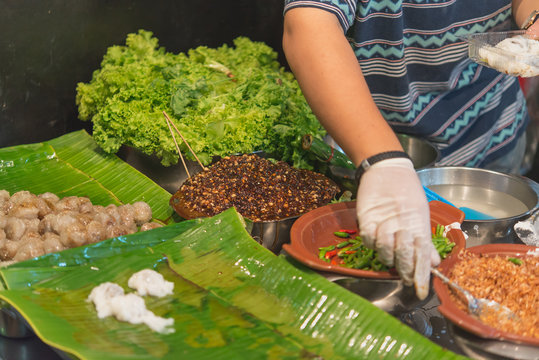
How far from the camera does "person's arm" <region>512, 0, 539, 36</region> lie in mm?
2722

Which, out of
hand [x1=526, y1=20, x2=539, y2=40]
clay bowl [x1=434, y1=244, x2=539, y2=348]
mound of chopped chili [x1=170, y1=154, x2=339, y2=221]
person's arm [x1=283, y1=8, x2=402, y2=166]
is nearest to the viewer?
clay bowl [x1=434, y1=244, x2=539, y2=348]

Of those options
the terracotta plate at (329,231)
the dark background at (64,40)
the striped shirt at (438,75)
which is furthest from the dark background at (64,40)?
the terracotta plate at (329,231)

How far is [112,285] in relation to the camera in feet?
6.08

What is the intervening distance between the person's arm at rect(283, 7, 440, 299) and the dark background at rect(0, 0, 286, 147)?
1.88 m

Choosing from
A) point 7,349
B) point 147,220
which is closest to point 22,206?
point 147,220

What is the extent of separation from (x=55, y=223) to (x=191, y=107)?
1.14 metres

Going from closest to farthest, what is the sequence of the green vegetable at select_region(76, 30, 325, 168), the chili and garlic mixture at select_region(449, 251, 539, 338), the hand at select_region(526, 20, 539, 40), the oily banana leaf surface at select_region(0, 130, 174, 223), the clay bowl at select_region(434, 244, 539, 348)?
1. the clay bowl at select_region(434, 244, 539, 348)
2. the chili and garlic mixture at select_region(449, 251, 539, 338)
3. the hand at select_region(526, 20, 539, 40)
4. the oily banana leaf surface at select_region(0, 130, 174, 223)
5. the green vegetable at select_region(76, 30, 325, 168)

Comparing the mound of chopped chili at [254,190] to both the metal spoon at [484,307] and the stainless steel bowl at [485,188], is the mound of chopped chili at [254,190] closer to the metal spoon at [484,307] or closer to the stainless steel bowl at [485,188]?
the stainless steel bowl at [485,188]

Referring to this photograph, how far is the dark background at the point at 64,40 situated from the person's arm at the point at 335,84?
1885 millimetres

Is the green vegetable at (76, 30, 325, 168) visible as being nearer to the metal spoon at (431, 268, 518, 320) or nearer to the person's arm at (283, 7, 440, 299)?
the person's arm at (283, 7, 440, 299)

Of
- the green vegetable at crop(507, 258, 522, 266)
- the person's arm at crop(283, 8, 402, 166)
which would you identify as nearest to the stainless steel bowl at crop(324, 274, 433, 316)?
the green vegetable at crop(507, 258, 522, 266)

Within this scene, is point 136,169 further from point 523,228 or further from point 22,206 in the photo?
point 523,228

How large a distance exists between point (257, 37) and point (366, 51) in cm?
181

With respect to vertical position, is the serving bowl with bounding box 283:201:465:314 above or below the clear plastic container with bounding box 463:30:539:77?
below
